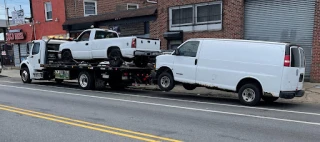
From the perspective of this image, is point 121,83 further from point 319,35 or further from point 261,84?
point 319,35

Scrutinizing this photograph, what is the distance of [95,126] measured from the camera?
6.61 metres

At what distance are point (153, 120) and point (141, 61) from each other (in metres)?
5.45

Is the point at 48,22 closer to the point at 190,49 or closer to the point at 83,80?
the point at 83,80

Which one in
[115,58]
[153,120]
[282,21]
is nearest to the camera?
[153,120]

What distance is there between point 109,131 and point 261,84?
17.1 feet

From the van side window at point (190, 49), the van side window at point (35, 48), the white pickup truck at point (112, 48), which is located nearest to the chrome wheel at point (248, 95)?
the van side window at point (190, 49)

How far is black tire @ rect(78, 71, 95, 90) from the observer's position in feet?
43.6

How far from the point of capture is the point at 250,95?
9.52 metres

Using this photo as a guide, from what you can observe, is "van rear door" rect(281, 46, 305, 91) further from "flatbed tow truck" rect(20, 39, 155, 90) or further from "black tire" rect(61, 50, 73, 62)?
"black tire" rect(61, 50, 73, 62)

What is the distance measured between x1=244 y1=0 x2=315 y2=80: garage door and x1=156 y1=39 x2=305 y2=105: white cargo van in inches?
206

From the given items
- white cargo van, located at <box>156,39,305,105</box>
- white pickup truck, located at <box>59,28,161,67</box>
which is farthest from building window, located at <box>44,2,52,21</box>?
white cargo van, located at <box>156,39,305,105</box>

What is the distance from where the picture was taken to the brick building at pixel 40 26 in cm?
2562

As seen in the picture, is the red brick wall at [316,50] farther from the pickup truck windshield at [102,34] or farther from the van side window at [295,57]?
the pickup truck windshield at [102,34]

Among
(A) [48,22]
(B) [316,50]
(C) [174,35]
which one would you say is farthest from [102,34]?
(A) [48,22]
